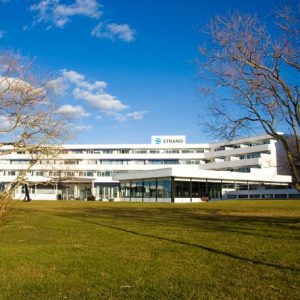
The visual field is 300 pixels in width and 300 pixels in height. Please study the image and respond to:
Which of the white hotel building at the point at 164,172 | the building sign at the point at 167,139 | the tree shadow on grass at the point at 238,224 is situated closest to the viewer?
the tree shadow on grass at the point at 238,224

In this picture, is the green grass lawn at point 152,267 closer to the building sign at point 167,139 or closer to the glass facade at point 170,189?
the glass facade at point 170,189

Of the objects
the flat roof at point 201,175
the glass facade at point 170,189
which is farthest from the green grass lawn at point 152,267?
the glass facade at point 170,189

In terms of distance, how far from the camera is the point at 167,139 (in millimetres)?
Answer: 112500

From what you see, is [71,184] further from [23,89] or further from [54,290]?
[54,290]

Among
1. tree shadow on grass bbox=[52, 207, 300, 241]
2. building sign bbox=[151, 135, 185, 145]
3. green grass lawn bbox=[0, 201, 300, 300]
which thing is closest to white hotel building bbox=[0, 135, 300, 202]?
building sign bbox=[151, 135, 185, 145]

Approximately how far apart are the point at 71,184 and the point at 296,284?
303 feet

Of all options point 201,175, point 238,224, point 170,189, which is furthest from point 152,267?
point 201,175

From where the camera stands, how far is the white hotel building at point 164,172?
66.4 meters

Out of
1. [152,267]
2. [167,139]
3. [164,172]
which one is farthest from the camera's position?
[167,139]

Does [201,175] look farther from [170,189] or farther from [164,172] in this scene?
[164,172]

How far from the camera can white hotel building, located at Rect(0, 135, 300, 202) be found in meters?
66.4

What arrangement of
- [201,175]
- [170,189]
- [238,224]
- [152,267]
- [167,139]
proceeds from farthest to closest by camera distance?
[167,139]
[201,175]
[170,189]
[238,224]
[152,267]

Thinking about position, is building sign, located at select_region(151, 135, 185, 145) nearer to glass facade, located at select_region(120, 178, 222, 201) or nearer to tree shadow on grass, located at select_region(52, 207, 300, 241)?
glass facade, located at select_region(120, 178, 222, 201)

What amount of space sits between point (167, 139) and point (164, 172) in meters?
48.8
